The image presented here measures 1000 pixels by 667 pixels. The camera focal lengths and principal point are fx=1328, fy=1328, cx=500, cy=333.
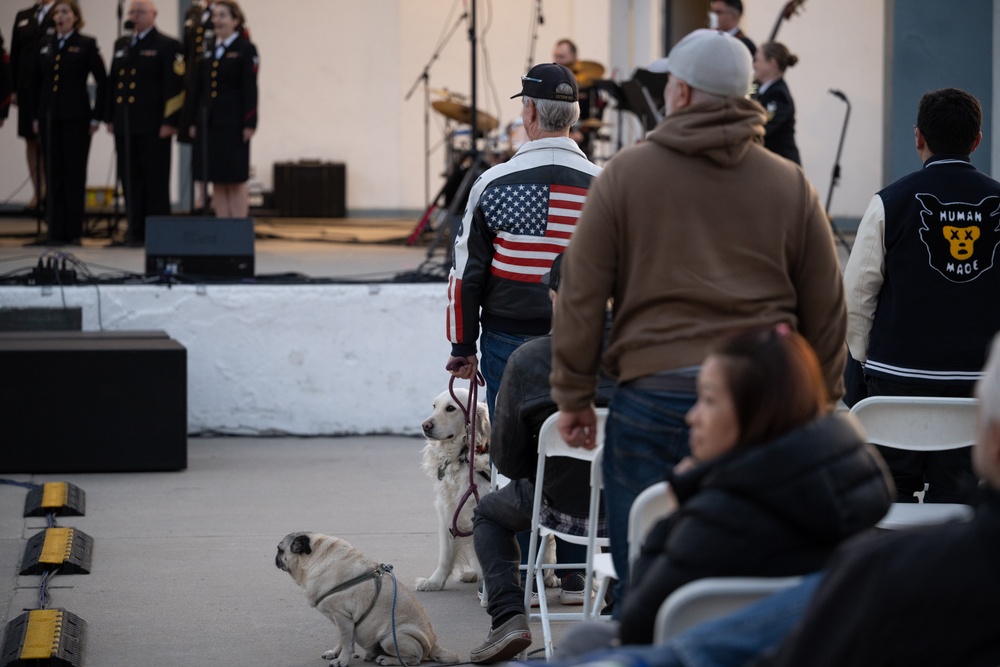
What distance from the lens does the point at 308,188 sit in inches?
635

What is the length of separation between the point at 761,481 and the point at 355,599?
2.02m

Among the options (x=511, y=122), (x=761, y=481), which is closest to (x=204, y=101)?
(x=511, y=122)

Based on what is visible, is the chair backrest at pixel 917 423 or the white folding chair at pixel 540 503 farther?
the chair backrest at pixel 917 423

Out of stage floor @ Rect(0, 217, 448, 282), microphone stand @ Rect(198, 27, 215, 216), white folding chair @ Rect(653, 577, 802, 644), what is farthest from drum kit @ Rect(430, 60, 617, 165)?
white folding chair @ Rect(653, 577, 802, 644)

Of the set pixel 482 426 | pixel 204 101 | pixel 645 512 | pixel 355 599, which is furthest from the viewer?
pixel 204 101

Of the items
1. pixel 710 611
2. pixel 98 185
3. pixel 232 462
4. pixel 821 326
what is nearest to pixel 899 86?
pixel 232 462

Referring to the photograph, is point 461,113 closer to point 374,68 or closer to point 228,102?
point 228,102

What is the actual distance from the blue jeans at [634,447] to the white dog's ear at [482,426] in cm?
172

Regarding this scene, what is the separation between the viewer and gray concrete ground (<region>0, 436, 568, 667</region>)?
406 centimetres

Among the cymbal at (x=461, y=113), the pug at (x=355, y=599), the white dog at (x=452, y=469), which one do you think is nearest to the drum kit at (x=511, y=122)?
the cymbal at (x=461, y=113)

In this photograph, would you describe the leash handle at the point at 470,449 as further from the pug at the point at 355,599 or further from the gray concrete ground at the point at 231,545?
the pug at the point at 355,599

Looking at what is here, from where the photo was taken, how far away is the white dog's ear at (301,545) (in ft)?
12.3

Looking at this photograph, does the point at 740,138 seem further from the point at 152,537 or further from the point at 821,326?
the point at 152,537

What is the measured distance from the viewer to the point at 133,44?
11000 mm
